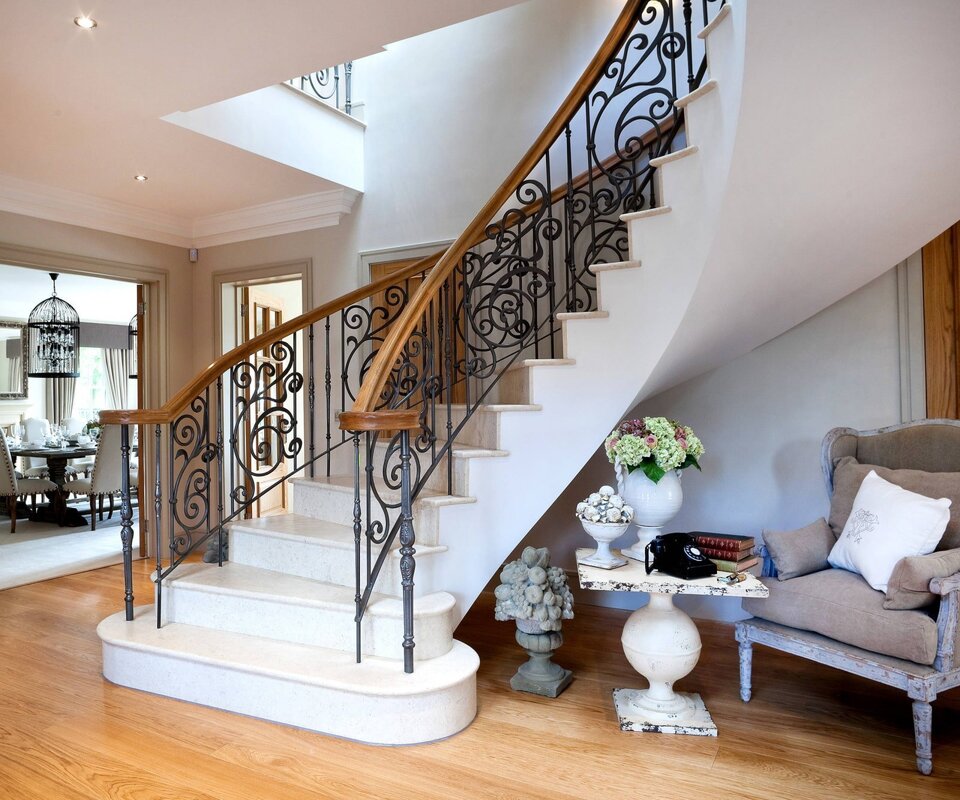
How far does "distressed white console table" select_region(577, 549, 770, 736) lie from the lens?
2.42m

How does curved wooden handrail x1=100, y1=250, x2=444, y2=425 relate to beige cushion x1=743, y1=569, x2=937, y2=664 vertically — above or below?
above

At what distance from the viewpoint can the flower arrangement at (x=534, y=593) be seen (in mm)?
2754

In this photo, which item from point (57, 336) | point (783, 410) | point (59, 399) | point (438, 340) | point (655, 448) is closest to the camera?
point (655, 448)

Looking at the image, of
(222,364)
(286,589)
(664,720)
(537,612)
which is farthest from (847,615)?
(222,364)

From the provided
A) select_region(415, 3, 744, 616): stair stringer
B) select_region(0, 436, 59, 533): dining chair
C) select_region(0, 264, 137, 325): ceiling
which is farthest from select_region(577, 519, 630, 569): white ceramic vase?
select_region(0, 264, 137, 325): ceiling

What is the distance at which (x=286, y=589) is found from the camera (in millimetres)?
2824

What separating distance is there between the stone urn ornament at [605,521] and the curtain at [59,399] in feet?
35.3

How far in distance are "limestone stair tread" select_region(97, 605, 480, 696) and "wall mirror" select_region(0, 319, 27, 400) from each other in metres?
9.04

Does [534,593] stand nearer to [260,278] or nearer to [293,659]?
[293,659]

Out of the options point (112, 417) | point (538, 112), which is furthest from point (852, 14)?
point (112, 417)

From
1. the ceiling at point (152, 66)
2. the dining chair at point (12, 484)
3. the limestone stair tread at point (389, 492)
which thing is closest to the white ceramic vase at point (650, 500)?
the limestone stair tread at point (389, 492)

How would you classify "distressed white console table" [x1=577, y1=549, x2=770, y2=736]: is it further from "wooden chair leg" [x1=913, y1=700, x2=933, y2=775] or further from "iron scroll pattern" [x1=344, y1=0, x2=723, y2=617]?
"iron scroll pattern" [x1=344, y1=0, x2=723, y2=617]

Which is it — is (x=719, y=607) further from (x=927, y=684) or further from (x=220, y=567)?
(x=220, y=567)

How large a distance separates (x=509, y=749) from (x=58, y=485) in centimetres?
623
